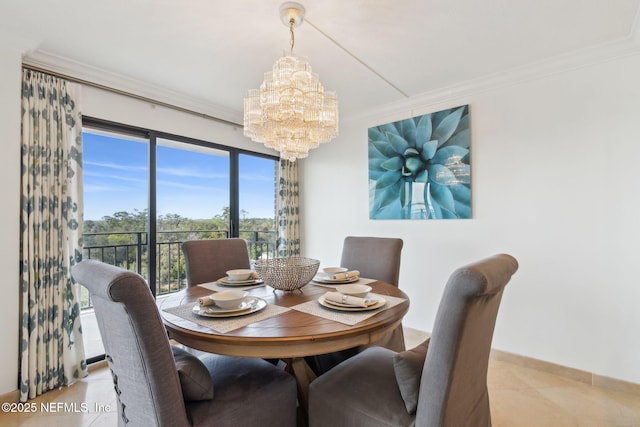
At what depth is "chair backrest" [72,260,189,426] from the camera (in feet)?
3.14

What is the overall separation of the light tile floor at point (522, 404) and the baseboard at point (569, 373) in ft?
0.12

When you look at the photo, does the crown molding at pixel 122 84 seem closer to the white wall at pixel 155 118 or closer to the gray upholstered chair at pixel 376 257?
the white wall at pixel 155 118

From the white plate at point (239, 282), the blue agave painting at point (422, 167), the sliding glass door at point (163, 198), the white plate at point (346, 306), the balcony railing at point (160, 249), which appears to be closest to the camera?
the white plate at point (346, 306)

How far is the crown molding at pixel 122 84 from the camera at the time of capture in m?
2.30

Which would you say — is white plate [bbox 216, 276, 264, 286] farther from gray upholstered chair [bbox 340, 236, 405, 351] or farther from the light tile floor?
the light tile floor

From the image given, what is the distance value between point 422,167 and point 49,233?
10.5 feet

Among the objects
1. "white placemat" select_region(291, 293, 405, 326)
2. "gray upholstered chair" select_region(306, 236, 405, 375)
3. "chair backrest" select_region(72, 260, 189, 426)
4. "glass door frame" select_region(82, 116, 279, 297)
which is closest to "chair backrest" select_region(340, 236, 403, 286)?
"gray upholstered chair" select_region(306, 236, 405, 375)

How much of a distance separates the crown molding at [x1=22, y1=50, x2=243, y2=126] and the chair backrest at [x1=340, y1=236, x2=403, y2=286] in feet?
6.85

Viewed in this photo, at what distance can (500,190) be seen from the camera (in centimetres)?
273

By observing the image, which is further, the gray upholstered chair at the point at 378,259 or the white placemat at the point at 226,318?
the gray upholstered chair at the point at 378,259

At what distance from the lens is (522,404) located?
205 centimetres

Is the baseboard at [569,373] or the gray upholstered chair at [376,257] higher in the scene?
the gray upholstered chair at [376,257]

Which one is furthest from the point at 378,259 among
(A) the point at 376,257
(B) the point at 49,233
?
(B) the point at 49,233

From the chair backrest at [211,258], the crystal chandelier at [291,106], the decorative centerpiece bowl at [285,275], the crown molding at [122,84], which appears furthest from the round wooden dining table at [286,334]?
the crown molding at [122,84]
